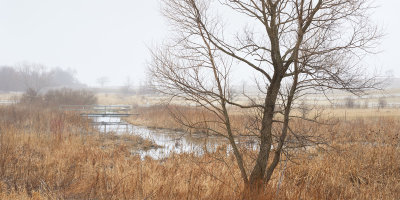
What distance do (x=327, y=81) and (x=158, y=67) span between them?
2.34 meters

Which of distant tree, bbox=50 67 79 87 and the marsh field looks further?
distant tree, bbox=50 67 79 87

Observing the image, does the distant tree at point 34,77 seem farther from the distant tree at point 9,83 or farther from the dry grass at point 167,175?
the dry grass at point 167,175

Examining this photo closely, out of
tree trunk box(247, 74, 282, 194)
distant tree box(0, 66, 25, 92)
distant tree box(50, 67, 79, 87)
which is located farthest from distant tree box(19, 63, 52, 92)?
tree trunk box(247, 74, 282, 194)

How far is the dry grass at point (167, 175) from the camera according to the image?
4.96 m

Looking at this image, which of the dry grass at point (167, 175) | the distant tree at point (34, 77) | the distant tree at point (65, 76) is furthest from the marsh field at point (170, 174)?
the distant tree at point (65, 76)

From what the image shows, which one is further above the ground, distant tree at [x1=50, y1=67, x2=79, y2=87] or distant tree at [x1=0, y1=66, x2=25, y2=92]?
distant tree at [x1=50, y1=67, x2=79, y2=87]

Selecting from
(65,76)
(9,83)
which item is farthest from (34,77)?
(65,76)

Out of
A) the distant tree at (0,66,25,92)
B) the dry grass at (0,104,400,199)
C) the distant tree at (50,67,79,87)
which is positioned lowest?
the dry grass at (0,104,400,199)

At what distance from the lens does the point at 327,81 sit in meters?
4.04

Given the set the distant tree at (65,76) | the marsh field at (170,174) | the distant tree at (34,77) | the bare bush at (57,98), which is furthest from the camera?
the distant tree at (65,76)

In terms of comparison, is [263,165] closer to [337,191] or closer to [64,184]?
[337,191]

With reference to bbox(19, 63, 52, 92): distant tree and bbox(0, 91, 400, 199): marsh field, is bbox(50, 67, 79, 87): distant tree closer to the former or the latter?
bbox(19, 63, 52, 92): distant tree

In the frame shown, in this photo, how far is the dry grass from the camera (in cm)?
496

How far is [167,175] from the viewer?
6340mm
